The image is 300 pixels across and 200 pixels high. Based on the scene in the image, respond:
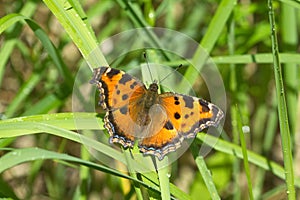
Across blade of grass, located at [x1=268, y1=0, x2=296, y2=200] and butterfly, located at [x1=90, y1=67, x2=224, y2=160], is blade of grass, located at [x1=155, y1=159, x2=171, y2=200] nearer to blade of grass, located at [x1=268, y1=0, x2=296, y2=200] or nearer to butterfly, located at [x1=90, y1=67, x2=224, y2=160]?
butterfly, located at [x1=90, y1=67, x2=224, y2=160]

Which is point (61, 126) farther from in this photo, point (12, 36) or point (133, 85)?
point (12, 36)

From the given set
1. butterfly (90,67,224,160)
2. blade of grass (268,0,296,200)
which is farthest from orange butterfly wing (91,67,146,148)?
blade of grass (268,0,296,200)

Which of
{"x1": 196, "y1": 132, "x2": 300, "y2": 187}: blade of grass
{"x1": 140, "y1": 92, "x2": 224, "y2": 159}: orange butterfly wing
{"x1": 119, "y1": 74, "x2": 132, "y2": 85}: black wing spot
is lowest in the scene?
{"x1": 196, "y1": 132, "x2": 300, "y2": 187}: blade of grass

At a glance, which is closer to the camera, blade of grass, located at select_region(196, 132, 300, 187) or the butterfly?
the butterfly

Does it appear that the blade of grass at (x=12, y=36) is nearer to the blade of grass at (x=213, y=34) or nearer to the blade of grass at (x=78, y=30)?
the blade of grass at (x=78, y=30)

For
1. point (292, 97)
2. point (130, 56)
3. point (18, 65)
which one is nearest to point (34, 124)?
point (130, 56)

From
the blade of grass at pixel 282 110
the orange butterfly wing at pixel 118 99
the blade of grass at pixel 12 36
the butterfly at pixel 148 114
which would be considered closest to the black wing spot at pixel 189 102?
the butterfly at pixel 148 114

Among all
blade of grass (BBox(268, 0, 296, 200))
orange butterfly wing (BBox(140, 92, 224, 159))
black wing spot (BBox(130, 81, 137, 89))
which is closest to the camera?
blade of grass (BBox(268, 0, 296, 200))

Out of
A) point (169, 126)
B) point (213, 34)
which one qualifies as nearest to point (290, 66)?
point (213, 34)

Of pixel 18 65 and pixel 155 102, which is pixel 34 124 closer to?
pixel 155 102
